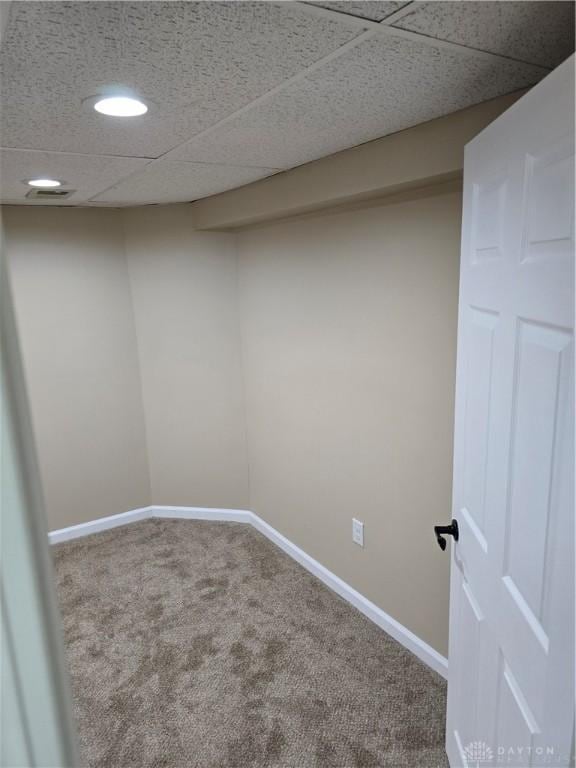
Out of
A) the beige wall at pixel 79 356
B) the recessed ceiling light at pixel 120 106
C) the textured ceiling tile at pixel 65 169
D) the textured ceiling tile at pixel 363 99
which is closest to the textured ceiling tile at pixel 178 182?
the textured ceiling tile at pixel 65 169

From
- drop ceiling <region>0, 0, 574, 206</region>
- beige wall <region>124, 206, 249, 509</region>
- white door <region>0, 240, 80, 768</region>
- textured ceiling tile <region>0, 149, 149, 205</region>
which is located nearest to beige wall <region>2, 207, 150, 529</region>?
beige wall <region>124, 206, 249, 509</region>

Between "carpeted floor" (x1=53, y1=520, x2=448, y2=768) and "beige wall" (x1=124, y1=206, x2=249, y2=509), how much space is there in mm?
585

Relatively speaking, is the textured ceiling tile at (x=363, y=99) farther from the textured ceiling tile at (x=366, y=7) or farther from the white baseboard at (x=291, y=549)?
the white baseboard at (x=291, y=549)

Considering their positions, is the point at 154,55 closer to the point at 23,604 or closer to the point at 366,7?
the point at 366,7

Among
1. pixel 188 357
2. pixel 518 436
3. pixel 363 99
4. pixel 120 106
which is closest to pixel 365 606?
pixel 518 436

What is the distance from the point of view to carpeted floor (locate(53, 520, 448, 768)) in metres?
1.84

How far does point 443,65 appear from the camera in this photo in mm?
1161

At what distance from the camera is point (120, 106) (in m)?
1.32

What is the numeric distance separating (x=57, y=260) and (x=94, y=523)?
1.74 metres

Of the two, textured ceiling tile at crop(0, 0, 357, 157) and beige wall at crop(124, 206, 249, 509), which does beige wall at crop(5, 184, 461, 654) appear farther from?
textured ceiling tile at crop(0, 0, 357, 157)

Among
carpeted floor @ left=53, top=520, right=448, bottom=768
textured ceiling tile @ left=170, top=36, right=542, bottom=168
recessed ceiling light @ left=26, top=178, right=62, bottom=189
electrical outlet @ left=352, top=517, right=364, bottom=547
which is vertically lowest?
carpeted floor @ left=53, top=520, right=448, bottom=768

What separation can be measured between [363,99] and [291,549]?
8.13 feet

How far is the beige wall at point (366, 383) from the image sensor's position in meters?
2.01

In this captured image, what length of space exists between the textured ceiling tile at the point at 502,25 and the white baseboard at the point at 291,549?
2.13 metres
